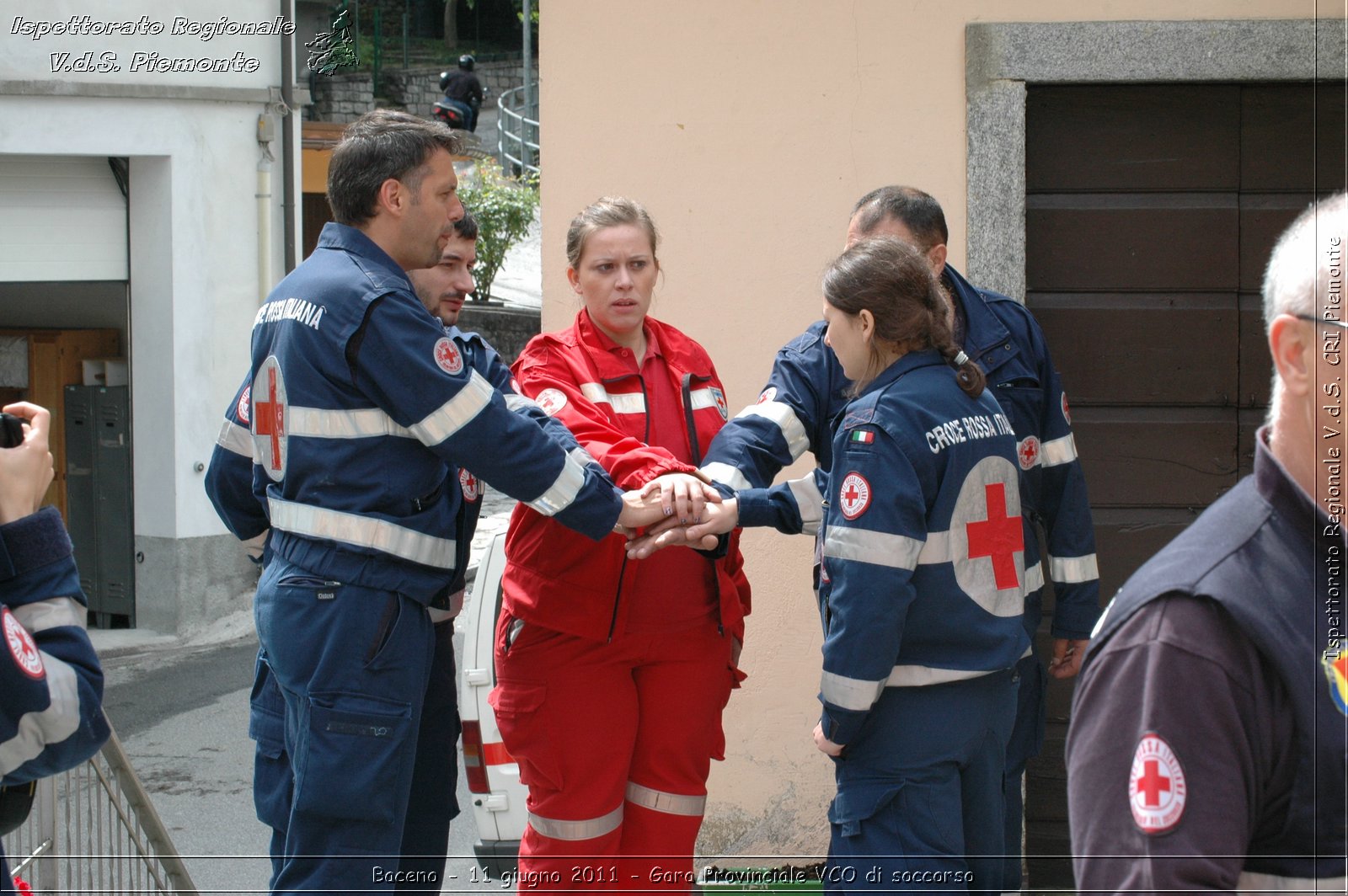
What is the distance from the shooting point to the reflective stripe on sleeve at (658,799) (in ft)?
12.3

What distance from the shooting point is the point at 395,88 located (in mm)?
24453

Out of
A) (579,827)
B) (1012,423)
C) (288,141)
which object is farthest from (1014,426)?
(288,141)

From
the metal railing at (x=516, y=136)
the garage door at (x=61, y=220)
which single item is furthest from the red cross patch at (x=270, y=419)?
the metal railing at (x=516, y=136)

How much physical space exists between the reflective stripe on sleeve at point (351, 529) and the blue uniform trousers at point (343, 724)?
4.1 inches

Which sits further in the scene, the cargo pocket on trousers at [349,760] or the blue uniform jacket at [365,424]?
the blue uniform jacket at [365,424]

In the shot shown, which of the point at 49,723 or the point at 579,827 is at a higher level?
the point at 49,723

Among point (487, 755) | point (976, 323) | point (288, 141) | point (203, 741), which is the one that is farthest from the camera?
point (288, 141)

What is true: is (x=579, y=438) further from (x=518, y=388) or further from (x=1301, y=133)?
(x=1301, y=133)

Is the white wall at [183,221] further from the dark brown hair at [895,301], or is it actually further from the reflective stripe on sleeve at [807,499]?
the dark brown hair at [895,301]

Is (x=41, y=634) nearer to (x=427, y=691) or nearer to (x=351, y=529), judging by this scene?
(x=351, y=529)

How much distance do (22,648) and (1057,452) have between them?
300cm

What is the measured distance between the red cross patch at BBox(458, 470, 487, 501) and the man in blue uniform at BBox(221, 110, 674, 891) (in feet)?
0.65

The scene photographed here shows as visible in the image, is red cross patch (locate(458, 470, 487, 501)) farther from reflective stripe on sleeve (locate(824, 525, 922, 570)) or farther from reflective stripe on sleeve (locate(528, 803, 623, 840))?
reflective stripe on sleeve (locate(824, 525, 922, 570))

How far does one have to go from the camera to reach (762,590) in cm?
507
